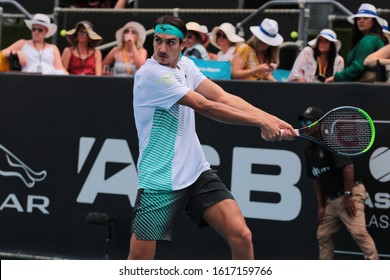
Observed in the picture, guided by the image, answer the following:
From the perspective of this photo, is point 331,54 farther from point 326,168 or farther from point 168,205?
point 168,205

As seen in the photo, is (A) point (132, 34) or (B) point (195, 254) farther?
(A) point (132, 34)

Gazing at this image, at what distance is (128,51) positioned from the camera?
9.95 metres

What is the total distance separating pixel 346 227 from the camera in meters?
8.30

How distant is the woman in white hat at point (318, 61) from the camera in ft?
29.7

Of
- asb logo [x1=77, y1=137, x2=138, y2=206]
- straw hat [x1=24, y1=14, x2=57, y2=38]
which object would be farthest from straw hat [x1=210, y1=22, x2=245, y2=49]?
straw hat [x1=24, y1=14, x2=57, y2=38]

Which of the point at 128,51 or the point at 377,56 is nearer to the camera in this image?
the point at 377,56

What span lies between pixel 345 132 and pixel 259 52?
2.61 m

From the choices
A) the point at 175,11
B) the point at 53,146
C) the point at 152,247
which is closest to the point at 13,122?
the point at 53,146

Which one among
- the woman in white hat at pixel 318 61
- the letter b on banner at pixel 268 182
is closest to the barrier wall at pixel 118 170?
the letter b on banner at pixel 268 182

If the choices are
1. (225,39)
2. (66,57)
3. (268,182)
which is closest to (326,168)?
(268,182)

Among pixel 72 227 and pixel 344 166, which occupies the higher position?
pixel 344 166

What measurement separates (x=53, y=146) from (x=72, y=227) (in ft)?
2.59

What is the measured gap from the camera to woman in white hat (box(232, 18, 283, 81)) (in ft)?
29.7
